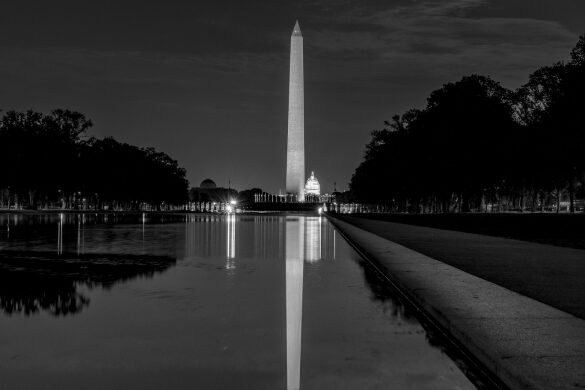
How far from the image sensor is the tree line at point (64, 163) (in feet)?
319

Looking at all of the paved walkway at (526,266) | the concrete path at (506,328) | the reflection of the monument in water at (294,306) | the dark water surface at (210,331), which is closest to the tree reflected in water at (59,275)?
the dark water surface at (210,331)

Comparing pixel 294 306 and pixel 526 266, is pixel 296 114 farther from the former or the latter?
pixel 294 306

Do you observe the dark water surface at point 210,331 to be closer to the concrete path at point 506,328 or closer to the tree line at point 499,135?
the concrete path at point 506,328

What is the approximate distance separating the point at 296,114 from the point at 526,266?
280ft

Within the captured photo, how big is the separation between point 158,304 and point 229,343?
3.43 metres

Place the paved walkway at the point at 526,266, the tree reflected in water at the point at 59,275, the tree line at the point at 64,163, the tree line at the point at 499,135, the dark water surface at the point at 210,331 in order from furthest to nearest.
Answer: the tree line at the point at 64,163 → the tree line at the point at 499,135 → the paved walkway at the point at 526,266 → the tree reflected in water at the point at 59,275 → the dark water surface at the point at 210,331

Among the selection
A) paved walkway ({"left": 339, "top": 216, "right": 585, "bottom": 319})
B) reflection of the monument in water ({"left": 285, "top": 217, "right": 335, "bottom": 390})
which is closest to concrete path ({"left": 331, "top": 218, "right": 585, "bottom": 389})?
paved walkway ({"left": 339, "top": 216, "right": 585, "bottom": 319})

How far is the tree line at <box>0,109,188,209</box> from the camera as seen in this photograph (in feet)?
319

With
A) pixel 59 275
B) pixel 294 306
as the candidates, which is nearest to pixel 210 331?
pixel 294 306

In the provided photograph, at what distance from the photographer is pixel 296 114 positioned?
336 ft

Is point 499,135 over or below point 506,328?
over

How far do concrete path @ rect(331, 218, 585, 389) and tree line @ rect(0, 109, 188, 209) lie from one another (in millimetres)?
90387

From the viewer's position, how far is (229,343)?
8.69 m

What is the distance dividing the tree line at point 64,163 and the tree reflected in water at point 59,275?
7907 centimetres
